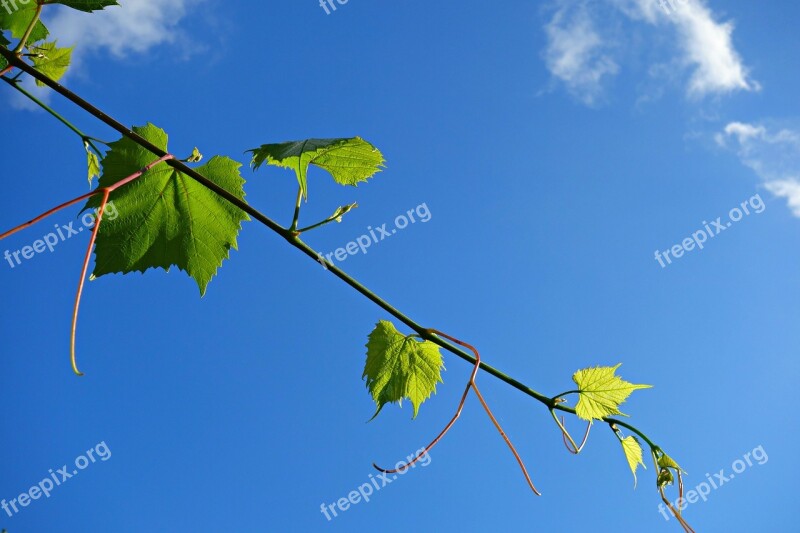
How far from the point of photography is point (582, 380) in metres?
1.27

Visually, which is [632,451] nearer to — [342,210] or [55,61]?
[342,210]

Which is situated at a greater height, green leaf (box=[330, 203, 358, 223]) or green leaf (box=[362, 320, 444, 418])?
green leaf (box=[330, 203, 358, 223])

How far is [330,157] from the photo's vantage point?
4.34 ft

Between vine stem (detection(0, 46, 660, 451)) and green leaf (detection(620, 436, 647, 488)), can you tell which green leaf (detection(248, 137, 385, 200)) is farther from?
green leaf (detection(620, 436, 647, 488))

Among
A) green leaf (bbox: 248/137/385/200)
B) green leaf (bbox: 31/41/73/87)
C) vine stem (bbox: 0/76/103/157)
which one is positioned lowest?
green leaf (bbox: 248/137/385/200)

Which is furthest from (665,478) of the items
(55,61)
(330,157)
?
(55,61)

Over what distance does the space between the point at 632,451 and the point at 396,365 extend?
1.68ft

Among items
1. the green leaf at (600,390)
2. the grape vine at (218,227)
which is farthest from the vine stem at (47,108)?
the green leaf at (600,390)

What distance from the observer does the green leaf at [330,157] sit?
121cm

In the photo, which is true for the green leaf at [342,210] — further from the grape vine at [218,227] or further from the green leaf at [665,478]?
the green leaf at [665,478]

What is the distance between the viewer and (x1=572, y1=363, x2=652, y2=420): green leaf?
1245 mm

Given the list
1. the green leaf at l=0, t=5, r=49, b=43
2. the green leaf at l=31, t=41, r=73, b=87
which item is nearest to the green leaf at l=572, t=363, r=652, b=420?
the green leaf at l=0, t=5, r=49, b=43

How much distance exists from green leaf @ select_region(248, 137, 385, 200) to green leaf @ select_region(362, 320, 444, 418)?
1.06 ft

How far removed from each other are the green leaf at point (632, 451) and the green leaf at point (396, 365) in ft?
1.31
